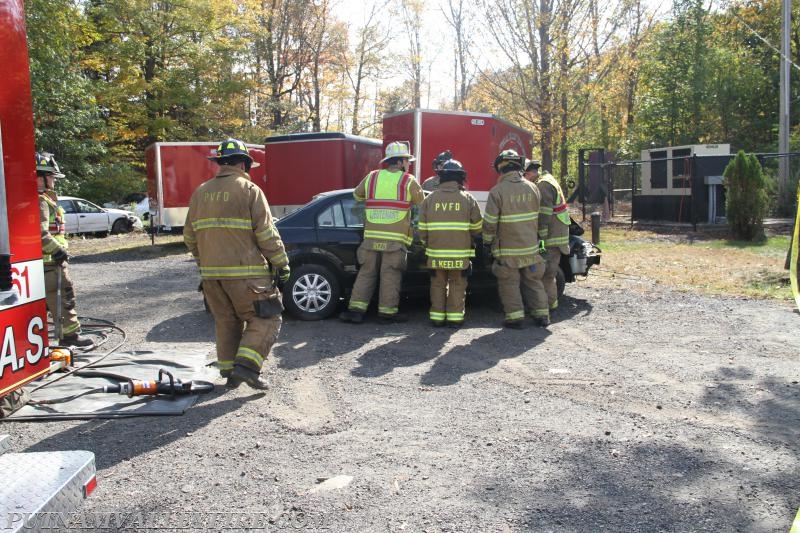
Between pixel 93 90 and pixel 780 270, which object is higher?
pixel 93 90

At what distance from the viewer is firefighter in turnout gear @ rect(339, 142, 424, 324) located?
24.6 feet

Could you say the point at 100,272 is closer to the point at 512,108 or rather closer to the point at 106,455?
the point at 106,455

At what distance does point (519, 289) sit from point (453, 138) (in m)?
4.54

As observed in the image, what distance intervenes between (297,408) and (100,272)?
970 centimetres

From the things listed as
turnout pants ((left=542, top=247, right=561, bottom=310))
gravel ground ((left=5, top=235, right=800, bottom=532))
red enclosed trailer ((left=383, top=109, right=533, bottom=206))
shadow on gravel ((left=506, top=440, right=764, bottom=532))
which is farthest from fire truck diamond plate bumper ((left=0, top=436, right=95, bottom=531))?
red enclosed trailer ((left=383, top=109, right=533, bottom=206))

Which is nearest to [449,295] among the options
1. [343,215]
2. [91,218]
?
[343,215]

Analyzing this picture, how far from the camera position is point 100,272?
13.1 metres

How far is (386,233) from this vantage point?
24.6 ft

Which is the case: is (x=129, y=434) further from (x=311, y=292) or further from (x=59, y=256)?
(x=311, y=292)

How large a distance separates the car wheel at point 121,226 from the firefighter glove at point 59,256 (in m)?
17.6

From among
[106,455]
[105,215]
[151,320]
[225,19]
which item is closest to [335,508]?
[106,455]

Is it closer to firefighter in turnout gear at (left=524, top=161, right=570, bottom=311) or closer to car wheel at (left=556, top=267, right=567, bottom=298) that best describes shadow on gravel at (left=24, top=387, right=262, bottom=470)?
firefighter in turnout gear at (left=524, top=161, right=570, bottom=311)

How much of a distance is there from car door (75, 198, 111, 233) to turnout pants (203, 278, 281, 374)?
18.9 meters

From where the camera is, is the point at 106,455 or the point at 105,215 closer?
the point at 106,455
